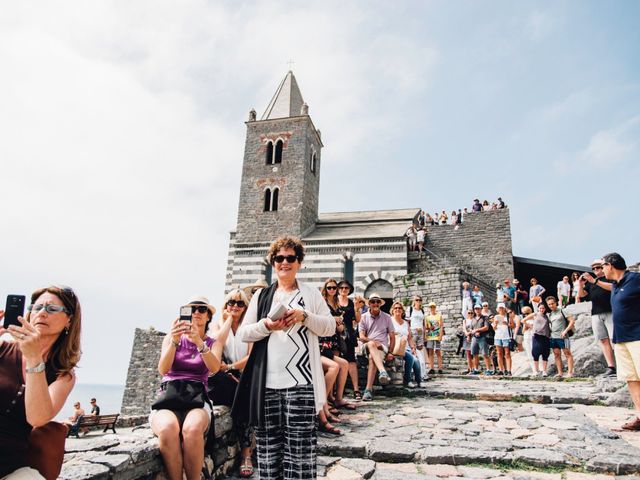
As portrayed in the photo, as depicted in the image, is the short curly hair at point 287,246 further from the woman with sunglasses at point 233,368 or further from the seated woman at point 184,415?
the woman with sunglasses at point 233,368

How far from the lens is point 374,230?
80.4 feet

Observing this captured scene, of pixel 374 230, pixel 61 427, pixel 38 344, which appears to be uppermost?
pixel 374 230

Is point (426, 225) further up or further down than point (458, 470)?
further up

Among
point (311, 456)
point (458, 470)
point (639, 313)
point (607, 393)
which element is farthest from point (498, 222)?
point (311, 456)

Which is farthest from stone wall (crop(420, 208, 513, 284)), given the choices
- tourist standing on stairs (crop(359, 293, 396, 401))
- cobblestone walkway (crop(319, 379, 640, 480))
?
cobblestone walkway (crop(319, 379, 640, 480))

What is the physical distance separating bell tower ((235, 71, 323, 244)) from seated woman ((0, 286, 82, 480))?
22109 millimetres

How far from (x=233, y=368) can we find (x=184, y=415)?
95cm

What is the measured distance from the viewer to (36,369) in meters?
2.18

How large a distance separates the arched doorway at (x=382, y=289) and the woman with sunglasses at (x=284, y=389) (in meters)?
19.0

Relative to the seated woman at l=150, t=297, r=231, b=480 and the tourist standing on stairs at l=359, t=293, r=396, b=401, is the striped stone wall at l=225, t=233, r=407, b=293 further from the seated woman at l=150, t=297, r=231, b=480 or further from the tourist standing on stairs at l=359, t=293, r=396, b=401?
the seated woman at l=150, t=297, r=231, b=480

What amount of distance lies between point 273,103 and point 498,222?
15358 mm

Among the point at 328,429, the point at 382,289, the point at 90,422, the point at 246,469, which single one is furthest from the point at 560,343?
the point at 382,289

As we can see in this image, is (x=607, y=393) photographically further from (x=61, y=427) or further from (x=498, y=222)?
(x=498, y=222)

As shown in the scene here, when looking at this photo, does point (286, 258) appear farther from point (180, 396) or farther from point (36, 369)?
point (36, 369)
